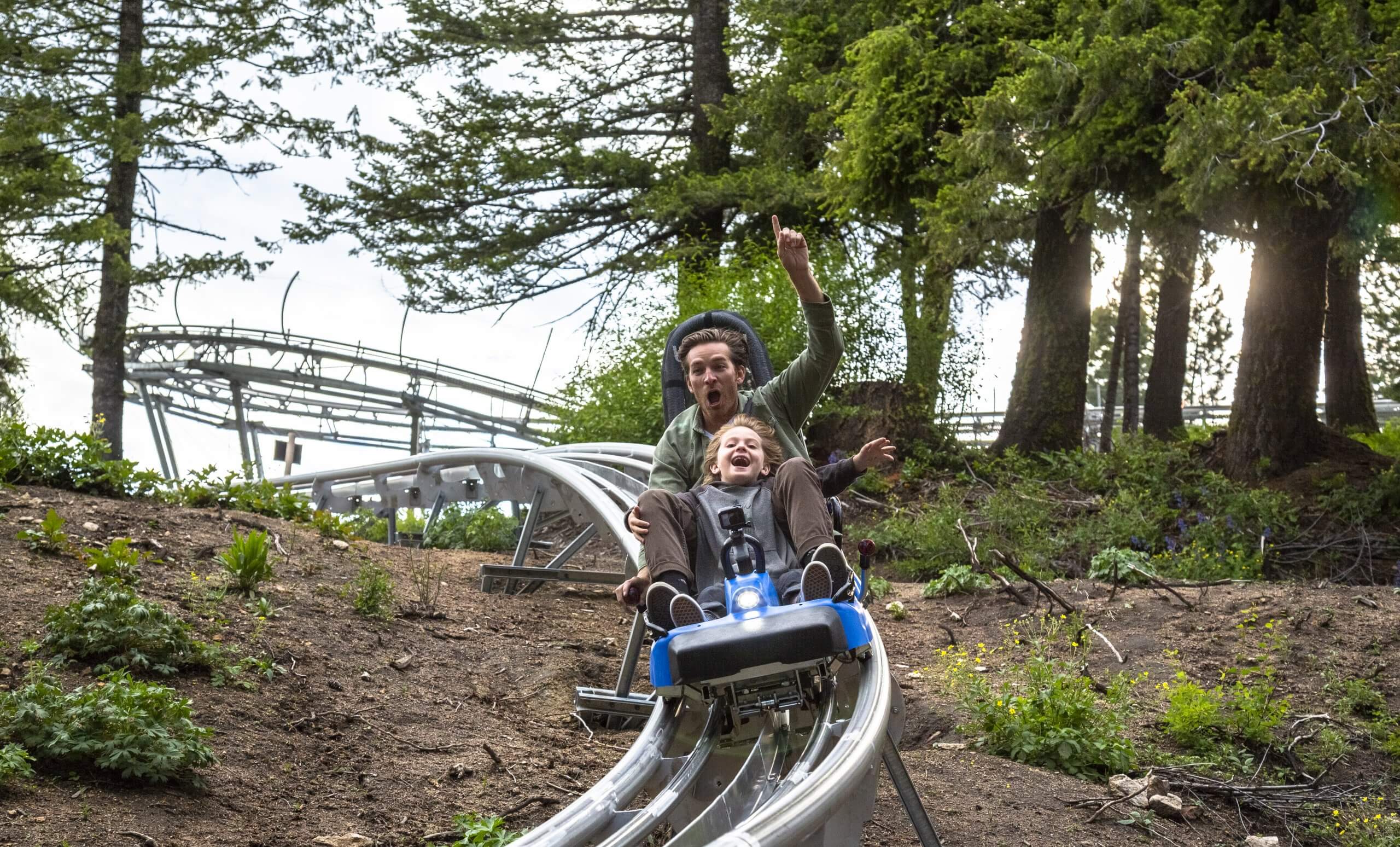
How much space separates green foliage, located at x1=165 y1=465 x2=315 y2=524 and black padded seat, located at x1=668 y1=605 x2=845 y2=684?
6.32m

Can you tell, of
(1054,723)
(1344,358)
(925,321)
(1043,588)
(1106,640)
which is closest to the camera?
(1054,723)

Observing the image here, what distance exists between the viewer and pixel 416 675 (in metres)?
6.23

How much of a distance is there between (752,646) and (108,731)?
2.38 metres

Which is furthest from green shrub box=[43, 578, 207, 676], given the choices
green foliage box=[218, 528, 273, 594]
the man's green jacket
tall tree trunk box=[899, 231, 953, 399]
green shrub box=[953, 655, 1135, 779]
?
tall tree trunk box=[899, 231, 953, 399]

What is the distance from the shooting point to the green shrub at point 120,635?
5262 mm

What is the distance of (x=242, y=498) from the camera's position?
9438 mm

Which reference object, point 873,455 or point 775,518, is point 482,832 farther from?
point 873,455

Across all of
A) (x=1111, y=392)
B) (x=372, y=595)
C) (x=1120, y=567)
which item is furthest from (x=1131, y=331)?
(x=372, y=595)

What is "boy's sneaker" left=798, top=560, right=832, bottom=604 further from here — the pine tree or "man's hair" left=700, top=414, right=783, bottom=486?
the pine tree

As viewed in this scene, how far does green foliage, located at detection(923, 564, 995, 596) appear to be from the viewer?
8906 millimetres

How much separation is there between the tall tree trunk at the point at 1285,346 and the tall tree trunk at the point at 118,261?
13927mm

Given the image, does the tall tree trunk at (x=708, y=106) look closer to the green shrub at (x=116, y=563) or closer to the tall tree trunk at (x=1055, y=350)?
the tall tree trunk at (x=1055, y=350)

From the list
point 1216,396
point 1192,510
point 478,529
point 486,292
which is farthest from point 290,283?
point 1216,396

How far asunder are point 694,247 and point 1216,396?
21349mm
